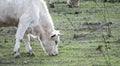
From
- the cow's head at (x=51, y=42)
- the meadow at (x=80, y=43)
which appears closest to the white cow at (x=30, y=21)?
the cow's head at (x=51, y=42)

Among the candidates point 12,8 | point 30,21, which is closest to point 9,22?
point 12,8

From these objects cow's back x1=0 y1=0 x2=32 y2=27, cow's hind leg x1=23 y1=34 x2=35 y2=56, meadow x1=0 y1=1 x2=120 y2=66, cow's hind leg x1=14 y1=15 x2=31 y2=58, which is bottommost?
meadow x1=0 y1=1 x2=120 y2=66

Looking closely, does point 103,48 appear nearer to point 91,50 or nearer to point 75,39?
point 91,50

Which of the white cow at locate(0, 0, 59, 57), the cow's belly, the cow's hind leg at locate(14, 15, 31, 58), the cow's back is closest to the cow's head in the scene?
the white cow at locate(0, 0, 59, 57)

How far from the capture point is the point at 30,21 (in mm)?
15344

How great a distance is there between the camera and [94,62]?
14.3 meters

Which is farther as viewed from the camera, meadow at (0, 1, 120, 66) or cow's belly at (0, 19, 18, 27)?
cow's belly at (0, 19, 18, 27)

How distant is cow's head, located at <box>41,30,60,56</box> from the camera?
51.3ft

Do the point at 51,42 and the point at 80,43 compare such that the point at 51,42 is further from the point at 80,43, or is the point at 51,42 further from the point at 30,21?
the point at 80,43

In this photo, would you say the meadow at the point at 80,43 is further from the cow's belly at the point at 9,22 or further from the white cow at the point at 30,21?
the cow's belly at the point at 9,22

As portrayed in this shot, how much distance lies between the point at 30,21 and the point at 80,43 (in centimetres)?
234

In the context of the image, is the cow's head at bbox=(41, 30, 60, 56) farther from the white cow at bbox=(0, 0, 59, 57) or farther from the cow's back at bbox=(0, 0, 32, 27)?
the cow's back at bbox=(0, 0, 32, 27)

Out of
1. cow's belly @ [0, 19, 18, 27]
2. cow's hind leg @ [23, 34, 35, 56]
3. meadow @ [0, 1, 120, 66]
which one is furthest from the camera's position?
cow's hind leg @ [23, 34, 35, 56]

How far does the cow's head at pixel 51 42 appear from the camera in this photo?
51.3 feet
